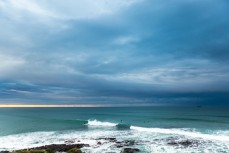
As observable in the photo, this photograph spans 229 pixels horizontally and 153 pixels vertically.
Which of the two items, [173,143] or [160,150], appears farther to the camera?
[173,143]

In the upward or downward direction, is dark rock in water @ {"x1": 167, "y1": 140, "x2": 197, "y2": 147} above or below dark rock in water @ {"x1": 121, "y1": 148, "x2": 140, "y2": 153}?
above

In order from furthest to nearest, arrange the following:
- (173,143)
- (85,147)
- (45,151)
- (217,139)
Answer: (217,139), (173,143), (85,147), (45,151)

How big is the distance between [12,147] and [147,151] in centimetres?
2122

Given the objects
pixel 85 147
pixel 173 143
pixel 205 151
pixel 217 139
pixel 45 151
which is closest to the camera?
pixel 45 151

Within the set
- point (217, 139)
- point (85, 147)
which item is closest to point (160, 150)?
point (85, 147)

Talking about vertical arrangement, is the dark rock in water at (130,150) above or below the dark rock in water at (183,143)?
below

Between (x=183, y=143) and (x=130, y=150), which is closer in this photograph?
(x=130, y=150)

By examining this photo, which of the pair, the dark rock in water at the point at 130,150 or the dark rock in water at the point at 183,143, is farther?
the dark rock in water at the point at 183,143

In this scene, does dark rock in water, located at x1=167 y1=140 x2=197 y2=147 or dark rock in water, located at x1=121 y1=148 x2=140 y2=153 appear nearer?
dark rock in water, located at x1=121 y1=148 x2=140 y2=153

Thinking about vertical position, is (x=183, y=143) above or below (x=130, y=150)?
above

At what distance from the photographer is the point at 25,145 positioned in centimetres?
4062

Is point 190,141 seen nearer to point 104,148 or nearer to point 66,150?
point 104,148

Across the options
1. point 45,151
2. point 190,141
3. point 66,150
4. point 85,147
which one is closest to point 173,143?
point 190,141

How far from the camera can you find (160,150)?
115 feet
